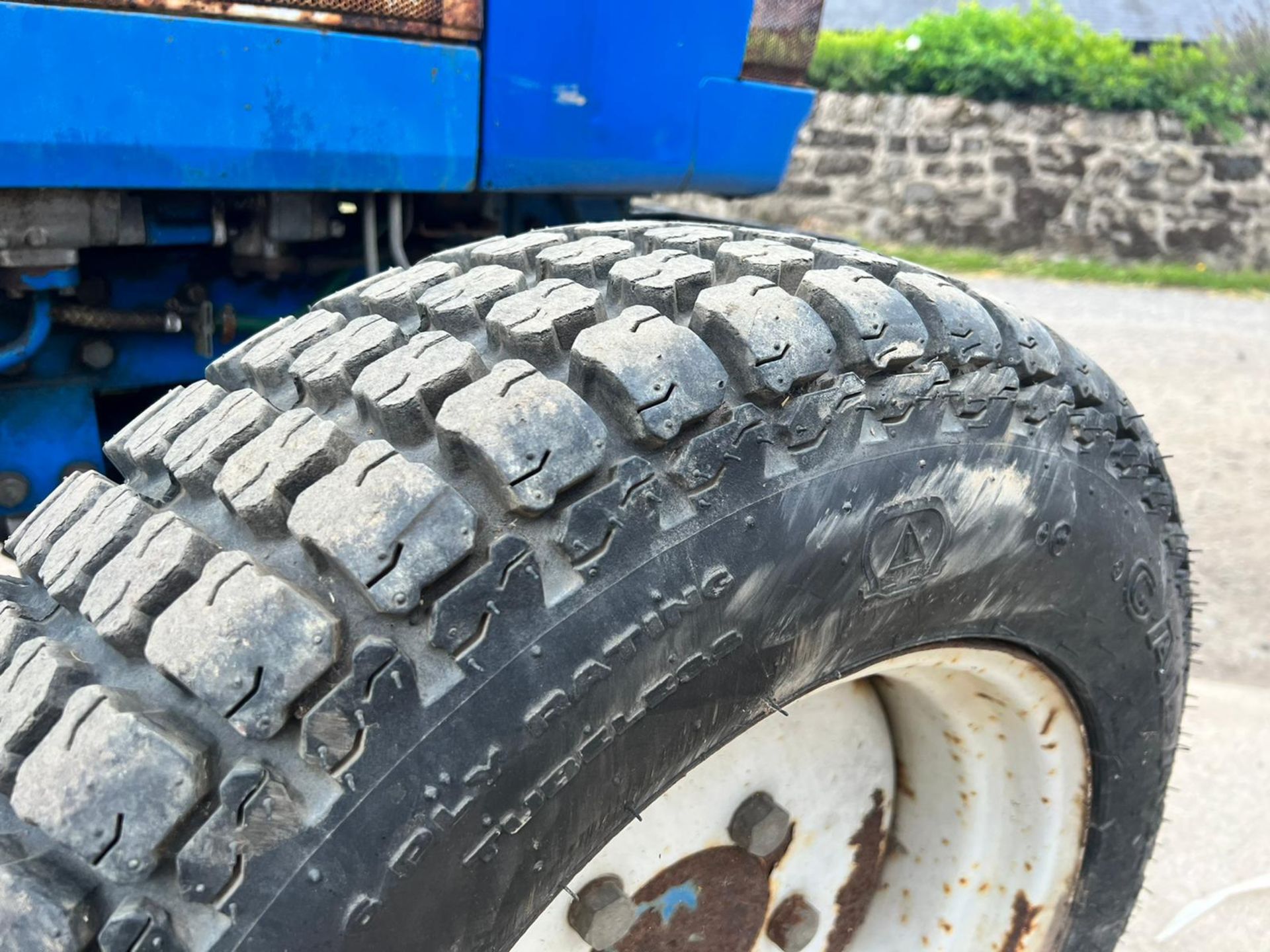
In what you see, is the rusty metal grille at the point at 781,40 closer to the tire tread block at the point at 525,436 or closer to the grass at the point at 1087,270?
the tire tread block at the point at 525,436

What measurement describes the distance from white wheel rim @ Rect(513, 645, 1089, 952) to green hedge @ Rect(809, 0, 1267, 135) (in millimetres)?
9163

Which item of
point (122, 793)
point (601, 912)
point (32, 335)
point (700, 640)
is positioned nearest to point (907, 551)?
point (700, 640)

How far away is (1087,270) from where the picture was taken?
29.9 feet

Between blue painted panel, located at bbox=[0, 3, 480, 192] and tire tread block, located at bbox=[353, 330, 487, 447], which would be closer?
tire tread block, located at bbox=[353, 330, 487, 447]

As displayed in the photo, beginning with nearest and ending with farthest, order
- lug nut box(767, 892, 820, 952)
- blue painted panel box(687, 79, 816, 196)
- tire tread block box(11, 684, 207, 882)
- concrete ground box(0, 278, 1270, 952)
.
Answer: tire tread block box(11, 684, 207, 882) < lug nut box(767, 892, 820, 952) < blue painted panel box(687, 79, 816, 196) < concrete ground box(0, 278, 1270, 952)

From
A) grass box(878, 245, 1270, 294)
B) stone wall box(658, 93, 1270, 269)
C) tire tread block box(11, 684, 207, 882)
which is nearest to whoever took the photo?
tire tread block box(11, 684, 207, 882)

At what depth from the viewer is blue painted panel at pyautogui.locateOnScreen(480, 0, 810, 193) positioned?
1469mm

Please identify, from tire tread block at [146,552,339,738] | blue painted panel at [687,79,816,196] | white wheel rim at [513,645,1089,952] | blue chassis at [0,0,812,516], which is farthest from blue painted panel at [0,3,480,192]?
white wheel rim at [513,645,1089,952]

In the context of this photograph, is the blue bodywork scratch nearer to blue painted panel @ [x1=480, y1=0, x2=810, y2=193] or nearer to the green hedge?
blue painted panel @ [x1=480, y1=0, x2=810, y2=193]

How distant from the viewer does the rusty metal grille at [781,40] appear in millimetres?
1713

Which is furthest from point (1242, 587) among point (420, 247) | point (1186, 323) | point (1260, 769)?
point (1186, 323)

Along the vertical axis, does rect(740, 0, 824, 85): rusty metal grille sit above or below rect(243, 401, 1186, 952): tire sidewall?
above

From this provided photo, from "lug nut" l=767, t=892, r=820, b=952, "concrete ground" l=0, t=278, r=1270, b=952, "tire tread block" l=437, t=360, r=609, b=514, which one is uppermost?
"tire tread block" l=437, t=360, r=609, b=514

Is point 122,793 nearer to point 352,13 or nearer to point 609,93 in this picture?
point 352,13
